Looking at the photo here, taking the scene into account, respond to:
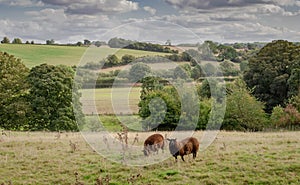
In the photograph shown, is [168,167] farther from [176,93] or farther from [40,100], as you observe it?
[176,93]

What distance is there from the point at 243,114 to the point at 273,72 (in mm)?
9925

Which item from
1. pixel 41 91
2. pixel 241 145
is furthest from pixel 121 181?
pixel 41 91

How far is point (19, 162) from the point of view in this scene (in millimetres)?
17312

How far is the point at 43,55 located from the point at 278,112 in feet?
213

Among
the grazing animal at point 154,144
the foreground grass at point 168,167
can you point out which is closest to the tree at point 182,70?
the grazing animal at point 154,144

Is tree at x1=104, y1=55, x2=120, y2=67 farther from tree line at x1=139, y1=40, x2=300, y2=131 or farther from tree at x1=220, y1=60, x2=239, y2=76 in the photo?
tree at x1=220, y1=60, x2=239, y2=76

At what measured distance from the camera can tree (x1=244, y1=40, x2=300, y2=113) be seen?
2154 inches

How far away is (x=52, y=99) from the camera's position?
145 ft

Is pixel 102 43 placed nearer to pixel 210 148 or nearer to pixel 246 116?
pixel 210 148

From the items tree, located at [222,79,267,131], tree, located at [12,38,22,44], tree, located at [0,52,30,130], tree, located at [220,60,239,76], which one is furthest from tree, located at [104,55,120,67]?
tree, located at [12,38,22,44]

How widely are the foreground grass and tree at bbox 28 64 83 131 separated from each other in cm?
2465

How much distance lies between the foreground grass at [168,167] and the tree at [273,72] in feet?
123

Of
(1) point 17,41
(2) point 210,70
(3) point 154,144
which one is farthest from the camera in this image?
(1) point 17,41

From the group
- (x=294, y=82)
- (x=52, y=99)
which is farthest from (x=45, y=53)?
(x=294, y=82)
